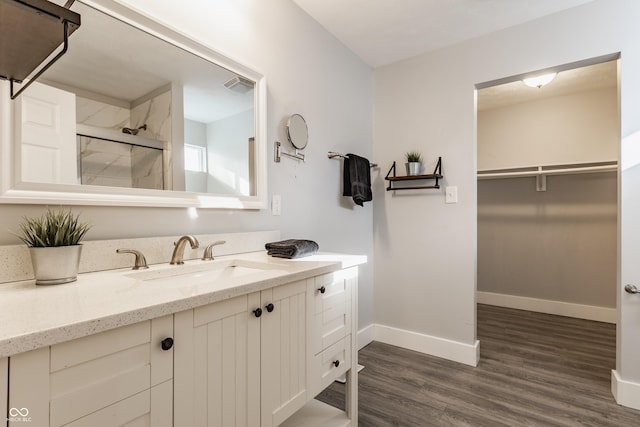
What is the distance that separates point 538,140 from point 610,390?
98.4 inches

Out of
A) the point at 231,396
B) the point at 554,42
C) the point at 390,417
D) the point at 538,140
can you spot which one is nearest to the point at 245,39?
the point at 231,396

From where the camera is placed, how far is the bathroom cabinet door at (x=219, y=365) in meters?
0.81

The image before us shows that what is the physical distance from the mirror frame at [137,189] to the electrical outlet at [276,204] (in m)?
0.09

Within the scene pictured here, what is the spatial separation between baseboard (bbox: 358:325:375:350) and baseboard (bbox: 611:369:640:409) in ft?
5.18

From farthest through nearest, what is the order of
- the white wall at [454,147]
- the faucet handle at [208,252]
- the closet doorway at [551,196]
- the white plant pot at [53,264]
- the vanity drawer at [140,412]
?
the closet doorway at [551,196] → the white wall at [454,147] → the faucet handle at [208,252] → the white plant pot at [53,264] → the vanity drawer at [140,412]

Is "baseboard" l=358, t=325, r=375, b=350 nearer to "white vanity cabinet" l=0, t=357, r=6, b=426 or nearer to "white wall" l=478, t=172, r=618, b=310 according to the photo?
"white wall" l=478, t=172, r=618, b=310

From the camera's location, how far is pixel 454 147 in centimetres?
242

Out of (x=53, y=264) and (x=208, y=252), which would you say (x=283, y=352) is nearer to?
(x=208, y=252)

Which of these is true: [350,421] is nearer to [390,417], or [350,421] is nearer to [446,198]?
[390,417]

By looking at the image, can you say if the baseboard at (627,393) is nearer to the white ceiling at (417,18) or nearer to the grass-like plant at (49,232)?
the white ceiling at (417,18)

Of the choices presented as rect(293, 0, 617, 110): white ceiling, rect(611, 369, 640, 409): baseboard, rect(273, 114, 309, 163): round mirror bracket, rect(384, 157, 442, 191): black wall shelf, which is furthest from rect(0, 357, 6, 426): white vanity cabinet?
rect(611, 369, 640, 409): baseboard

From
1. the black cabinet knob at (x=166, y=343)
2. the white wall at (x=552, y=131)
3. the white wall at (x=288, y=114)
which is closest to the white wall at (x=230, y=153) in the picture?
the white wall at (x=288, y=114)

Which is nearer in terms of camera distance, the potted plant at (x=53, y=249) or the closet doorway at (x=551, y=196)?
the potted plant at (x=53, y=249)

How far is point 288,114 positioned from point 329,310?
1242 mm
